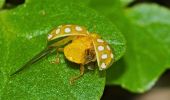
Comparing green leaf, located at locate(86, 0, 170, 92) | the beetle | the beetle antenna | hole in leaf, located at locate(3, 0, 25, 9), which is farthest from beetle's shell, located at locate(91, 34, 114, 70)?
hole in leaf, located at locate(3, 0, 25, 9)

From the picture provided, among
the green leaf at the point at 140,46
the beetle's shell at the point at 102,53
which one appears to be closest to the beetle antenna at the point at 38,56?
the beetle's shell at the point at 102,53

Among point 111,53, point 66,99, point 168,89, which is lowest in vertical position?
point 168,89

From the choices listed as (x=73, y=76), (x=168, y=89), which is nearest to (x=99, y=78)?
(x=73, y=76)

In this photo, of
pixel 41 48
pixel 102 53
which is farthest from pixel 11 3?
pixel 102 53

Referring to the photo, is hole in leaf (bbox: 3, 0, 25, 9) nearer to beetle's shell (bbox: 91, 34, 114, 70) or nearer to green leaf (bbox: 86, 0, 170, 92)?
green leaf (bbox: 86, 0, 170, 92)

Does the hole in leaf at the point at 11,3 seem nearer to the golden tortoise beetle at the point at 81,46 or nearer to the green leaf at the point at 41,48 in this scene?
the green leaf at the point at 41,48

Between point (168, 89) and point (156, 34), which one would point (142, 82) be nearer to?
point (156, 34)

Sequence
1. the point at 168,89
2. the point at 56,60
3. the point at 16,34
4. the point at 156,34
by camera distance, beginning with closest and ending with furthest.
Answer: the point at 56,60 → the point at 16,34 → the point at 156,34 → the point at 168,89

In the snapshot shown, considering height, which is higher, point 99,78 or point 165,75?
point 99,78
